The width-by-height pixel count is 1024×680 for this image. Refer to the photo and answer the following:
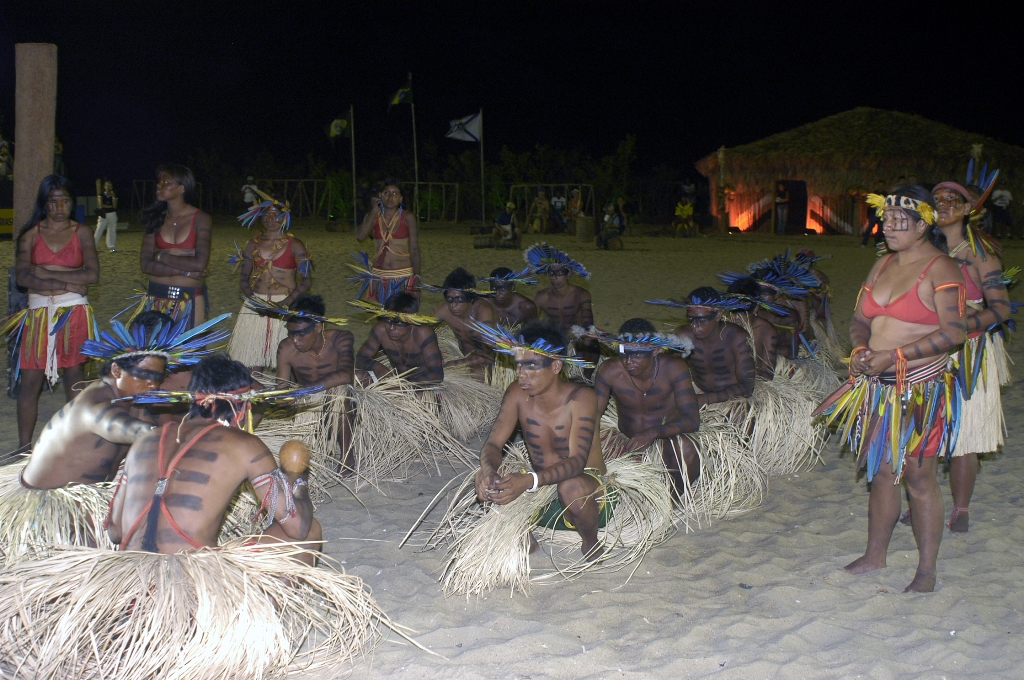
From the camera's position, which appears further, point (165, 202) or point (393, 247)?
point (393, 247)

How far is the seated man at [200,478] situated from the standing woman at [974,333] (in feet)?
7.53

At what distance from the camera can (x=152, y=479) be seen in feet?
8.30

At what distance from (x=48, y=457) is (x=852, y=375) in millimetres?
2599

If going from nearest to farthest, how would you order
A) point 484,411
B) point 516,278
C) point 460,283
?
point 484,411, point 460,283, point 516,278

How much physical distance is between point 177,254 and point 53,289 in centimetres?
70

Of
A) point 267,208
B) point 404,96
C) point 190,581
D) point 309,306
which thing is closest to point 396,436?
point 309,306

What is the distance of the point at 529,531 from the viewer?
3209 millimetres

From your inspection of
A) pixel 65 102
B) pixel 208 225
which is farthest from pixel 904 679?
pixel 65 102

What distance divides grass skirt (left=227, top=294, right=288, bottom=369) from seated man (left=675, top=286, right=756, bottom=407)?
2.48m

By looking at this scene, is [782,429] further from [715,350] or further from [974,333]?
[974,333]

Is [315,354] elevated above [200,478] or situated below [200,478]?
above

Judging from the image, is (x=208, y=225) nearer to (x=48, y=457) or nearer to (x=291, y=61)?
(x=48, y=457)

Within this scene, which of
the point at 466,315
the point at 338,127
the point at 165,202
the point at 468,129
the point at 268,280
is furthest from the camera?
the point at 468,129

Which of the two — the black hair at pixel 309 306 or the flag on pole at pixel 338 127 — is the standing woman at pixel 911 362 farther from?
the flag on pole at pixel 338 127
